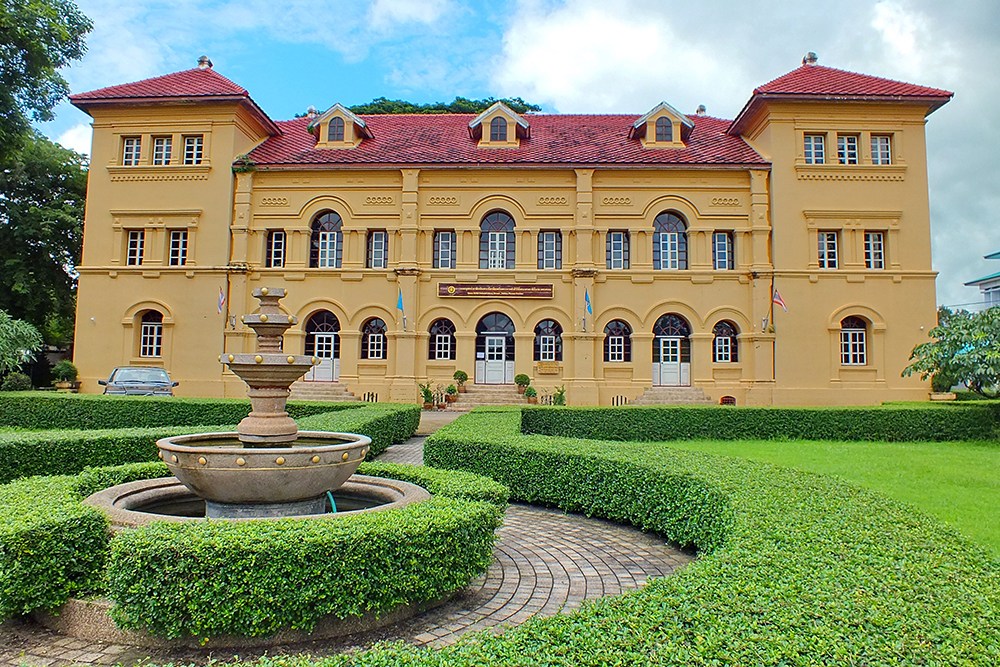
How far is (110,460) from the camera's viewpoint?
9930mm

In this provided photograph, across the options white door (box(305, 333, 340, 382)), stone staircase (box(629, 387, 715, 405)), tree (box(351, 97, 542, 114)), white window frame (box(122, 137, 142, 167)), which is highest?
tree (box(351, 97, 542, 114))

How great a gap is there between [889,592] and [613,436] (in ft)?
43.4

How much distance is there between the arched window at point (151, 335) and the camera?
25.5 metres

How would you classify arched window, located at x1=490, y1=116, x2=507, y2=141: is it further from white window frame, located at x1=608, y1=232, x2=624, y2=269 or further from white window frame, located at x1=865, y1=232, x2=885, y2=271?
white window frame, located at x1=865, y1=232, x2=885, y2=271

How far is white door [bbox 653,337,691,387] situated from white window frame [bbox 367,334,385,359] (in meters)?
11.3

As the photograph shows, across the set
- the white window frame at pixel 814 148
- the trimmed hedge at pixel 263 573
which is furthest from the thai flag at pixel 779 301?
the trimmed hedge at pixel 263 573

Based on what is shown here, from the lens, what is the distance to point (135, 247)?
2602 cm

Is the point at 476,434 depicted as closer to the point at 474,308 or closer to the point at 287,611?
the point at 287,611

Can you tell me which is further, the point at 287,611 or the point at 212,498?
the point at 212,498

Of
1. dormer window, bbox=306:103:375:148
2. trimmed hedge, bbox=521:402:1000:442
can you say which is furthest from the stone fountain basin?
dormer window, bbox=306:103:375:148

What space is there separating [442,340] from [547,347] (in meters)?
4.37

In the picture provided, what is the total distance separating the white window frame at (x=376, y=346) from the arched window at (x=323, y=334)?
134cm

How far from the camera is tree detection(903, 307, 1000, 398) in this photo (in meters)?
16.1

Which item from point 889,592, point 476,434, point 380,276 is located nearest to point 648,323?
point 380,276
